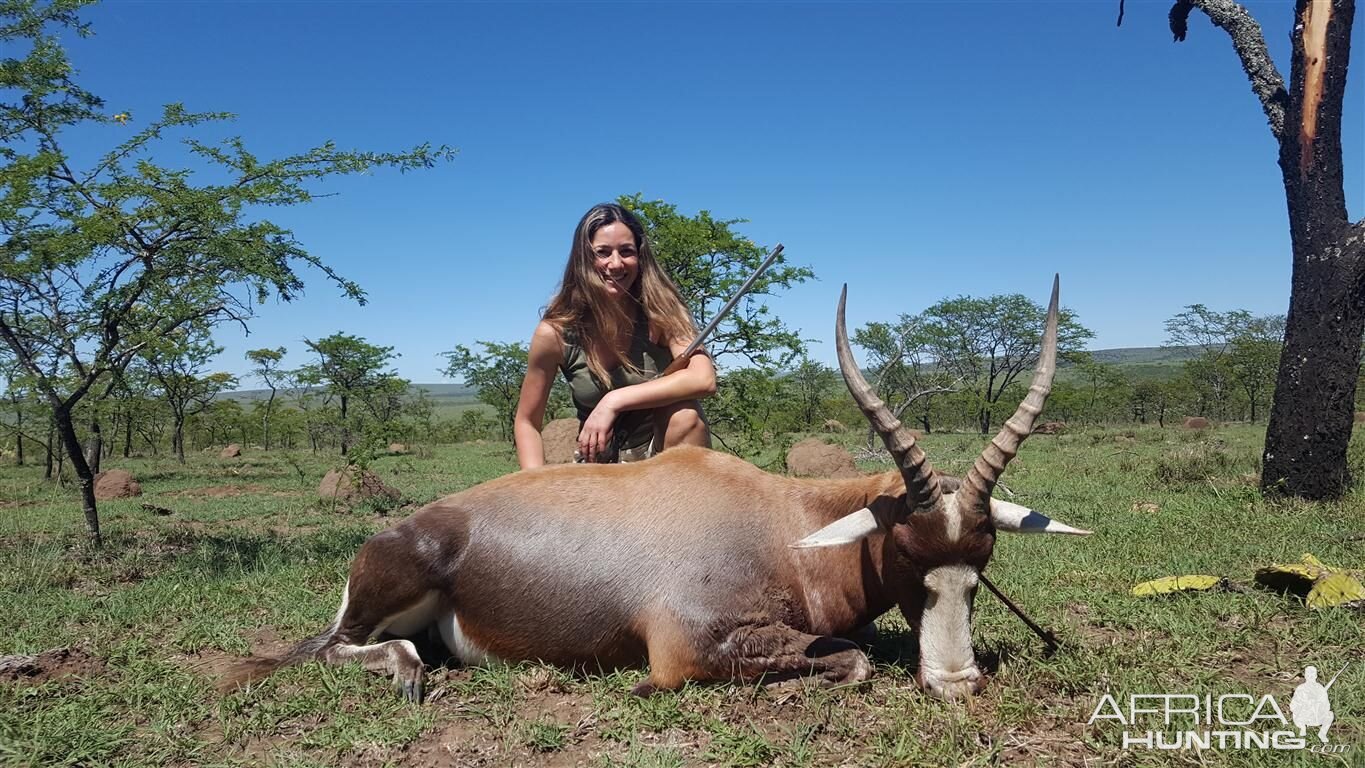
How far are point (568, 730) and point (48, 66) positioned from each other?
8.56 m

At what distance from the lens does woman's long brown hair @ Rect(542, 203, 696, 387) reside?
534 cm

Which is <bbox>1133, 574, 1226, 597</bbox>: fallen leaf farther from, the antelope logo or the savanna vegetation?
the antelope logo

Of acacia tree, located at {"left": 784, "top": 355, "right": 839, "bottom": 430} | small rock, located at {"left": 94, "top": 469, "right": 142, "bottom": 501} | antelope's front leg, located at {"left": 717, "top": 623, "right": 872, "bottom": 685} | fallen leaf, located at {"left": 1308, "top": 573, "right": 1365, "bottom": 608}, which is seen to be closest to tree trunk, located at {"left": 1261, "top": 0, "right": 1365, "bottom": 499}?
fallen leaf, located at {"left": 1308, "top": 573, "right": 1365, "bottom": 608}

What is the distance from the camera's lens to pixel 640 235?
550 centimetres

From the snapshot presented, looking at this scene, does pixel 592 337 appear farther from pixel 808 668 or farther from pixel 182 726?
pixel 182 726

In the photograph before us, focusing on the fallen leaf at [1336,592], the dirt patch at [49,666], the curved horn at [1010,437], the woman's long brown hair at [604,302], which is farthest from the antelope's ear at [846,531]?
the dirt patch at [49,666]

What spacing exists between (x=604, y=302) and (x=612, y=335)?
23cm

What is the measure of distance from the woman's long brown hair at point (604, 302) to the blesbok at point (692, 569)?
1292 mm

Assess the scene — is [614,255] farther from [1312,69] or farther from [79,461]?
[1312,69]

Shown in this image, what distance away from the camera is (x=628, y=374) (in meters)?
5.44

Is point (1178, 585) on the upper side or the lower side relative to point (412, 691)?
lower

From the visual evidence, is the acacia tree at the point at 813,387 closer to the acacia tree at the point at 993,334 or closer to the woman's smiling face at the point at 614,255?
the acacia tree at the point at 993,334

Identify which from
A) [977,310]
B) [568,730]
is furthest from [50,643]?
[977,310]

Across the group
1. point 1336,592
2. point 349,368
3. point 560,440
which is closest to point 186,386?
point 349,368
